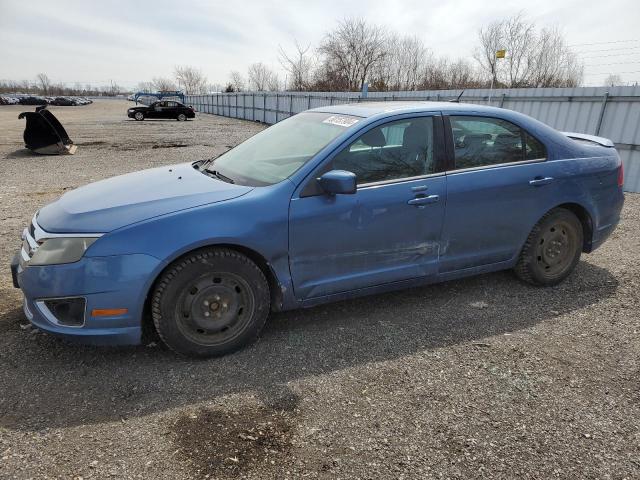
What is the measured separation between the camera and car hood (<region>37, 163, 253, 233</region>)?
110 inches

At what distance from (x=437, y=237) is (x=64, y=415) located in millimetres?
2748

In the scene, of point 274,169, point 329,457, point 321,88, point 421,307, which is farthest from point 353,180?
point 321,88

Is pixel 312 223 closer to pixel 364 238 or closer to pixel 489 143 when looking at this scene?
pixel 364 238

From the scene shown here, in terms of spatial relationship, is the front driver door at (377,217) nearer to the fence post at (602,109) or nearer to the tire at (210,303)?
the tire at (210,303)

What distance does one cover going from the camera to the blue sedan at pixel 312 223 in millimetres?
2725

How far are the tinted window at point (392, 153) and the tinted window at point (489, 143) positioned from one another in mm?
269

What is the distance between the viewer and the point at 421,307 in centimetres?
383

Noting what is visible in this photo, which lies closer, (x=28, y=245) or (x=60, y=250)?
(x=60, y=250)

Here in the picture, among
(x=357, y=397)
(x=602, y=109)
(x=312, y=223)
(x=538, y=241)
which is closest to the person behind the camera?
(x=357, y=397)

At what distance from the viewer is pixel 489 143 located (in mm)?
3787

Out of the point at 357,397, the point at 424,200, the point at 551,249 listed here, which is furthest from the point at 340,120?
the point at 551,249

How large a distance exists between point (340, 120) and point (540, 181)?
1.82 metres

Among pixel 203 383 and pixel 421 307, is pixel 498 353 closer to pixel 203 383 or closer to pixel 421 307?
pixel 421 307

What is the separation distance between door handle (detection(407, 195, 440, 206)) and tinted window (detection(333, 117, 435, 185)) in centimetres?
20
